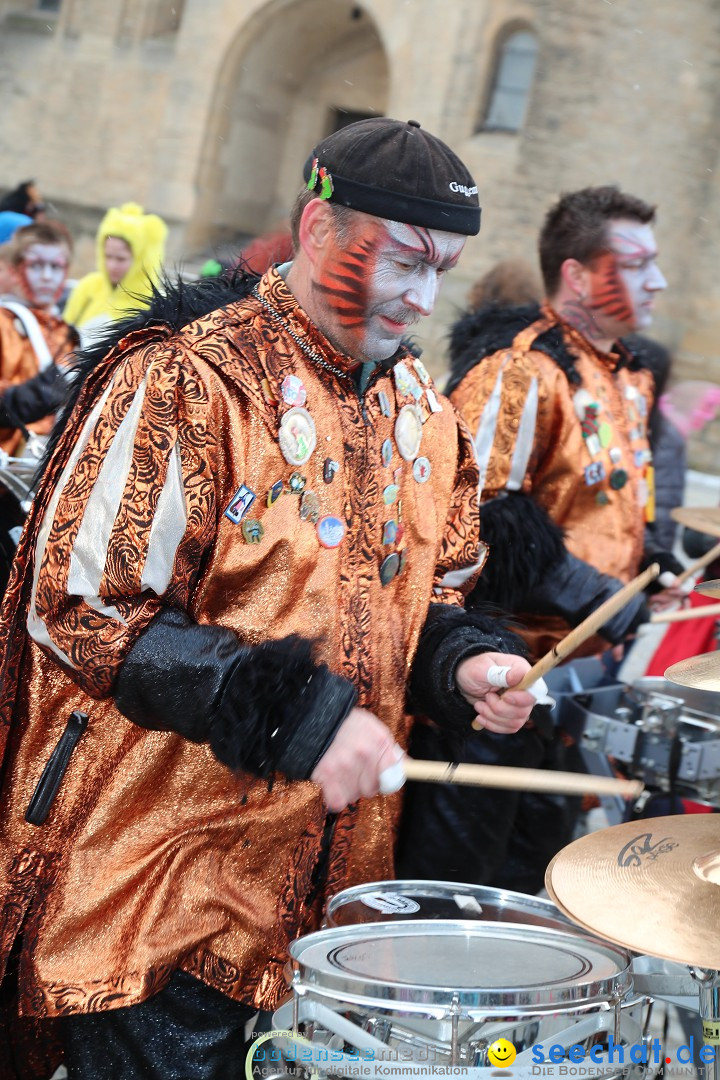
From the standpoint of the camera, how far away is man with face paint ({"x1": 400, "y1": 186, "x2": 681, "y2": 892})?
3521mm

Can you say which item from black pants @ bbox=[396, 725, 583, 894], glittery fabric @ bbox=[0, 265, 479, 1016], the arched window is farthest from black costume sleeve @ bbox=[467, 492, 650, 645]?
the arched window

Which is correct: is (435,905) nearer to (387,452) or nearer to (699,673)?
(699,673)

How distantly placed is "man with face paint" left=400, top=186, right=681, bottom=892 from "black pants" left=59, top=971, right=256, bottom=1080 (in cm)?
122

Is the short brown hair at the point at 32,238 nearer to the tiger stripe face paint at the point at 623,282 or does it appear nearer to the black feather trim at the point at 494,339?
the black feather trim at the point at 494,339

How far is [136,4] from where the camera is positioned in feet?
74.2

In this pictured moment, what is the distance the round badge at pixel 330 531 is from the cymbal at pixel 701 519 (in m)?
1.58

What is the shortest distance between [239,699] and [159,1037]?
0.63m

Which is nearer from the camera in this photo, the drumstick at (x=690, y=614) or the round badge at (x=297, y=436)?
the round badge at (x=297, y=436)

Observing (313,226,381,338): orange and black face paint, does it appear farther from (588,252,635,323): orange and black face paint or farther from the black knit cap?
(588,252,635,323): orange and black face paint

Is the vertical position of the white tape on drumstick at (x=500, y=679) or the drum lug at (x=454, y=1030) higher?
the white tape on drumstick at (x=500, y=679)

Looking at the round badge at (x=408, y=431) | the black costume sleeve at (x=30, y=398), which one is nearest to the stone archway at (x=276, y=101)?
the black costume sleeve at (x=30, y=398)

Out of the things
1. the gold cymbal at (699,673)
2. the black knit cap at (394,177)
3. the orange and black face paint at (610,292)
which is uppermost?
the black knit cap at (394,177)

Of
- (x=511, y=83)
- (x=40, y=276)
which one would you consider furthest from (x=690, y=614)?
(x=511, y=83)

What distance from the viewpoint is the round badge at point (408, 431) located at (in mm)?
2480
